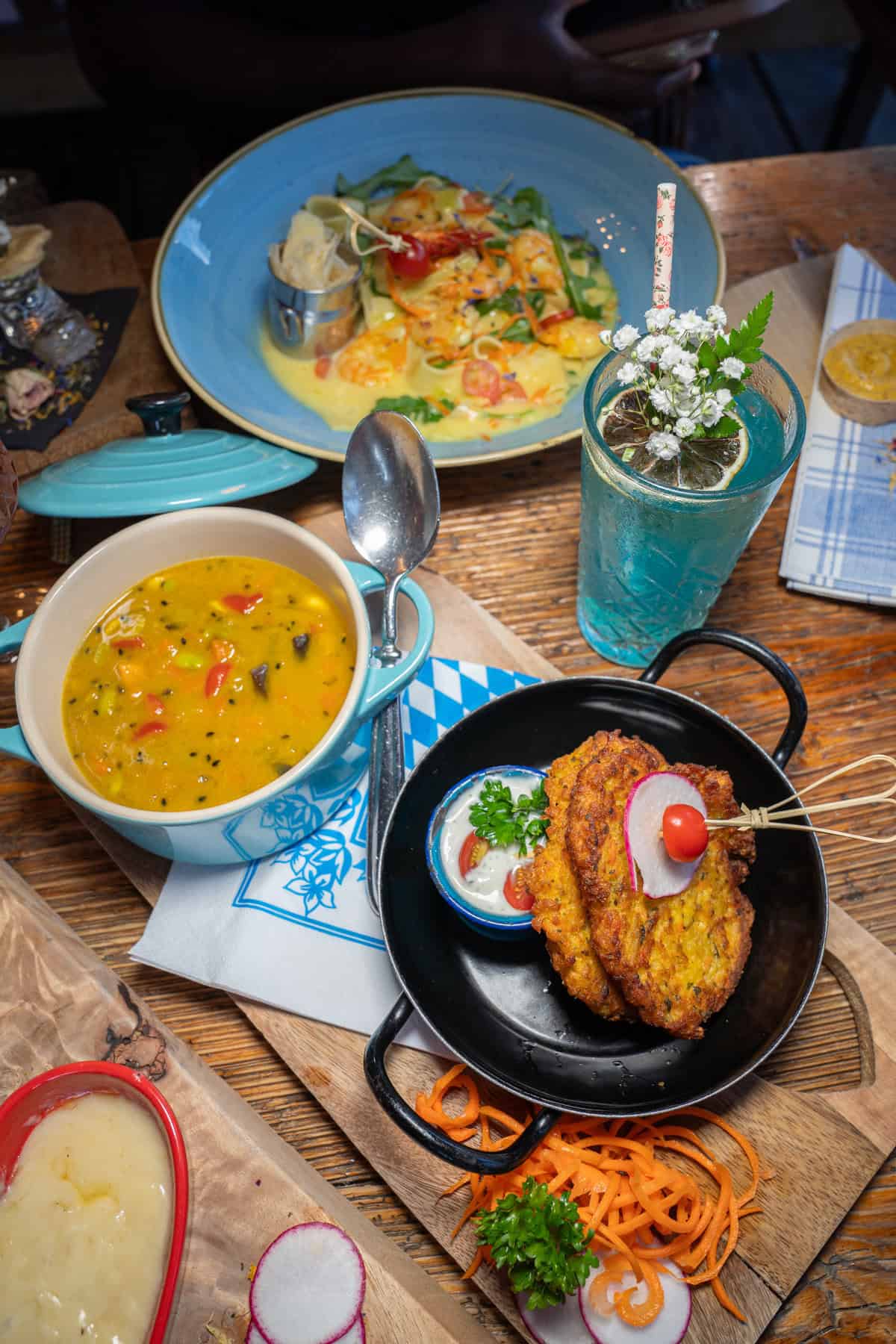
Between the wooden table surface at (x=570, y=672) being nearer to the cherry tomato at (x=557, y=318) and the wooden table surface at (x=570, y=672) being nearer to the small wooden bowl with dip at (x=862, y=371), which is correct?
the small wooden bowl with dip at (x=862, y=371)

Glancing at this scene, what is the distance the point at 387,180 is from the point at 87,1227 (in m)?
3.00

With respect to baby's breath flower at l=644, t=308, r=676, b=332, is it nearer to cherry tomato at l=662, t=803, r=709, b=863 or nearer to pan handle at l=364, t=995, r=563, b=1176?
cherry tomato at l=662, t=803, r=709, b=863

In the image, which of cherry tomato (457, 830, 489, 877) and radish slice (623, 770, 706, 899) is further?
cherry tomato (457, 830, 489, 877)

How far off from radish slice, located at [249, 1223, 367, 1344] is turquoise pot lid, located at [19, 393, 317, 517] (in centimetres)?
149

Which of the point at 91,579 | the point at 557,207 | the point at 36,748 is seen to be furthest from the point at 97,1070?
the point at 557,207

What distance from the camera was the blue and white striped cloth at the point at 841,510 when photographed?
8.29 ft

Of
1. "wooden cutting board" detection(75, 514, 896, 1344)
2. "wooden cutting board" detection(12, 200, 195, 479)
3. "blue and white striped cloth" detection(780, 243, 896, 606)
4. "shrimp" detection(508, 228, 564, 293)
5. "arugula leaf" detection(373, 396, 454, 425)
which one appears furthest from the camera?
"shrimp" detection(508, 228, 564, 293)

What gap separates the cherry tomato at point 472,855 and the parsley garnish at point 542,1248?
61cm

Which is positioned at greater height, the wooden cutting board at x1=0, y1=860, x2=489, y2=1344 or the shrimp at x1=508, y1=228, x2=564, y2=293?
the shrimp at x1=508, y1=228, x2=564, y2=293

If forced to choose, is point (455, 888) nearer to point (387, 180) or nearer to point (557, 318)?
point (557, 318)

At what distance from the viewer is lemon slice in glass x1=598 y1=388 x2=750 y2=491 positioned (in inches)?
80.3

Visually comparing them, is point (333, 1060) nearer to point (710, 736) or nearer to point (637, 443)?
point (710, 736)

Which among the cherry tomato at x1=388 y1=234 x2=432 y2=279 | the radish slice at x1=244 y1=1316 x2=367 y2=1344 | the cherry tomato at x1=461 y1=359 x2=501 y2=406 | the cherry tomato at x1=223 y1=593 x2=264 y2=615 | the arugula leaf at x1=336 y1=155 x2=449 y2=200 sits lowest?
the radish slice at x1=244 y1=1316 x2=367 y2=1344

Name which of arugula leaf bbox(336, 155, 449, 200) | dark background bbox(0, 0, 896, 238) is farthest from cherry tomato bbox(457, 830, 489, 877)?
dark background bbox(0, 0, 896, 238)
